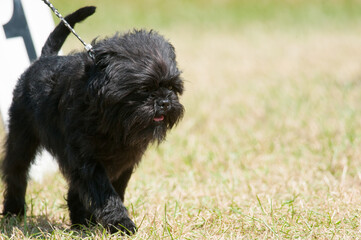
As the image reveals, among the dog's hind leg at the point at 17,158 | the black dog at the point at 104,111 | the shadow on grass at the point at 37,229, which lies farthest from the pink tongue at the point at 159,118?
the dog's hind leg at the point at 17,158

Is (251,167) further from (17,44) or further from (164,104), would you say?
(17,44)

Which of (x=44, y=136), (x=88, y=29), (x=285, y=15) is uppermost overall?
(x=44, y=136)

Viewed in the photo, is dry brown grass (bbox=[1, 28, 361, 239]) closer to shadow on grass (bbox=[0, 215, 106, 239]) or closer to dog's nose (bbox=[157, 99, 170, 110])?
shadow on grass (bbox=[0, 215, 106, 239])

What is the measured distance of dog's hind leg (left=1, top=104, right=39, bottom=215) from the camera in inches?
158

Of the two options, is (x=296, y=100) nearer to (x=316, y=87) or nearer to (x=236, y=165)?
(x=316, y=87)

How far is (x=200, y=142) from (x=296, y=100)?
7.62 feet

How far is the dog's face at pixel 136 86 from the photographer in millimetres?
3176

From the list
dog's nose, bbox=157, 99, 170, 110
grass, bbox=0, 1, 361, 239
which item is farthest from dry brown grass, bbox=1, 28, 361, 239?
dog's nose, bbox=157, 99, 170, 110

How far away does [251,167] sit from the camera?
534 centimetres

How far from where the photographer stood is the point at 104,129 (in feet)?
10.9

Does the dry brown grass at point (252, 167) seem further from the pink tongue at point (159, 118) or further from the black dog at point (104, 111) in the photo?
the pink tongue at point (159, 118)

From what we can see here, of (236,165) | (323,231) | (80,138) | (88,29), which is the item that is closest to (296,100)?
(236,165)

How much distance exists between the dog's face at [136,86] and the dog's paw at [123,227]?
525 millimetres

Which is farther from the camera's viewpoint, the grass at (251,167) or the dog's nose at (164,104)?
the grass at (251,167)
